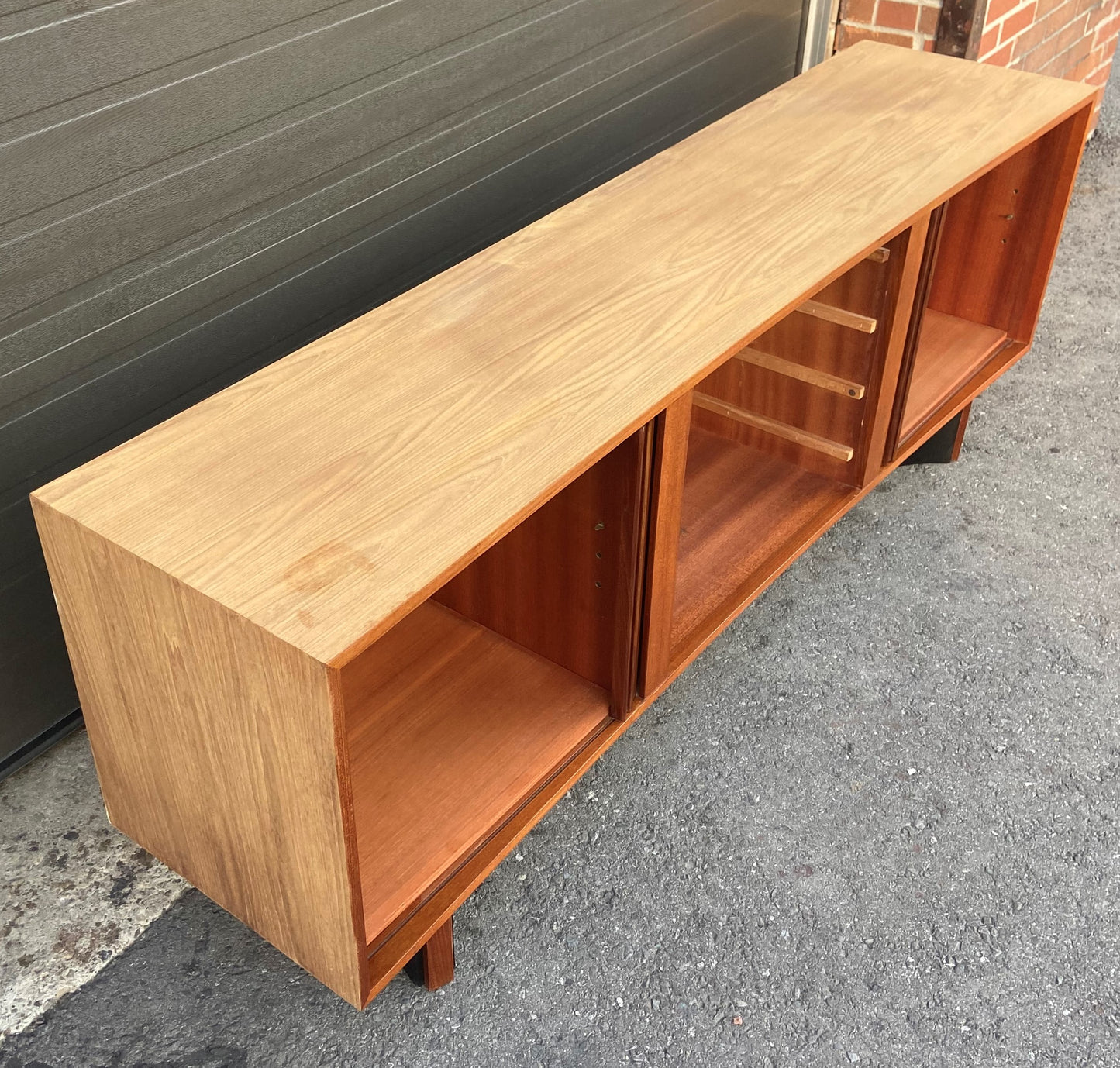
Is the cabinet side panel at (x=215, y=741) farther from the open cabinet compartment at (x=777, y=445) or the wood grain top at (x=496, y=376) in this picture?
the open cabinet compartment at (x=777, y=445)

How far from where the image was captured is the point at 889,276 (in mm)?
2012

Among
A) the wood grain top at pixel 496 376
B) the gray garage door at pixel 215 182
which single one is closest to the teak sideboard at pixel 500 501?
the wood grain top at pixel 496 376

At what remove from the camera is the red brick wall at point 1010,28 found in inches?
122

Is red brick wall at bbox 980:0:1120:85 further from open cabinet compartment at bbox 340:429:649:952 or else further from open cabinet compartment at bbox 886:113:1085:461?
open cabinet compartment at bbox 340:429:649:952

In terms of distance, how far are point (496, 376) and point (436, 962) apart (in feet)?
2.75

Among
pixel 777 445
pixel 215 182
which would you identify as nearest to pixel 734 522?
pixel 777 445

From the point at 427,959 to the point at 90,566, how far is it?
75cm

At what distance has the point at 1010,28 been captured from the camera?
3.18 metres

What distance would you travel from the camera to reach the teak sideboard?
1.29 m

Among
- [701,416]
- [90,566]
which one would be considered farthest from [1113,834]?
[90,566]

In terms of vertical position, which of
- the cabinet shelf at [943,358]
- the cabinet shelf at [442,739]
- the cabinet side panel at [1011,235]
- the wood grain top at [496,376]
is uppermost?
the wood grain top at [496,376]

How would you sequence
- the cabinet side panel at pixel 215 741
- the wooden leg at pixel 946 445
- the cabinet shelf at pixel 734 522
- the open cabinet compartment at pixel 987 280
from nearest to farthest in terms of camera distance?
the cabinet side panel at pixel 215 741 → the cabinet shelf at pixel 734 522 → the open cabinet compartment at pixel 987 280 → the wooden leg at pixel 946 445

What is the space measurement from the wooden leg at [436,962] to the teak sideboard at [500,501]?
0.04 feet

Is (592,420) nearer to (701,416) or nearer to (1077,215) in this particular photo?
(701,416)
